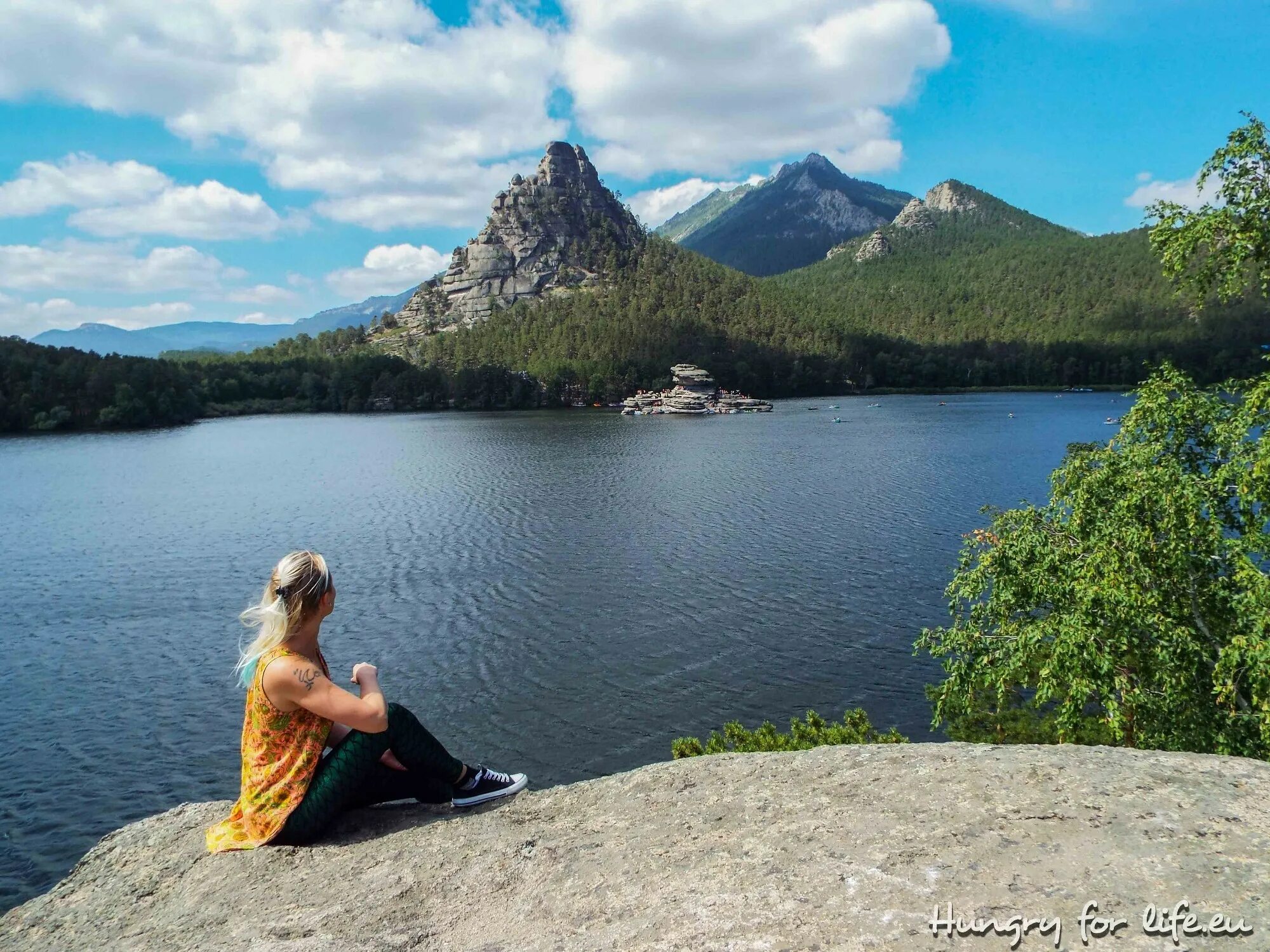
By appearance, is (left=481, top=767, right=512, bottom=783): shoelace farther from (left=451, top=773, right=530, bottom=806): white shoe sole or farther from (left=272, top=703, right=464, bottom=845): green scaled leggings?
(left=272, top=703, right=464, bottom=845): green scaled leggings

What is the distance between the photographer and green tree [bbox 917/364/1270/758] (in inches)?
523

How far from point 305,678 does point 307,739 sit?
70 cm

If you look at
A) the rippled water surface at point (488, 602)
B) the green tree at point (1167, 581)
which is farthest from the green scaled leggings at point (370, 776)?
the rippled water surface at point (488, 602)

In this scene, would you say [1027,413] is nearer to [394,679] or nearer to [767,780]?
[394,679]

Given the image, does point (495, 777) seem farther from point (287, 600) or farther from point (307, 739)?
point (287, 600)

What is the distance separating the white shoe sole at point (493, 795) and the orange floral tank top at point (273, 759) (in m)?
1.45

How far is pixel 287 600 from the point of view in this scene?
648 cm

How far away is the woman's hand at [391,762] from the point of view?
732 centimetres

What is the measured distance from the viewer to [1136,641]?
46.8ft

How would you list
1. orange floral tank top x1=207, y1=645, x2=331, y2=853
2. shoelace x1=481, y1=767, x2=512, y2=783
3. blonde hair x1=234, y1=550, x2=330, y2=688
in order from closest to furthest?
blonde hair x1=234, y1=550, x2=330, y2=688 < orange floral tank top x1=207, y1=645, x2=331, y2=853 < shoelace x1=481, y1=767, x2=512, y2=783

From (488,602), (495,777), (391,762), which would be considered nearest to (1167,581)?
(495,777)

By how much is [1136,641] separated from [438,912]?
13.7 meters

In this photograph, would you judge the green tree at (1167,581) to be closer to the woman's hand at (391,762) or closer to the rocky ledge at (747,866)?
the rocky ledge at (747,866)

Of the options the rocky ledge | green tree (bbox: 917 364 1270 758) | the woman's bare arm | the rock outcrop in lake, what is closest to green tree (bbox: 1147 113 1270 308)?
green tree (bbox: 917 364 1270 758)
